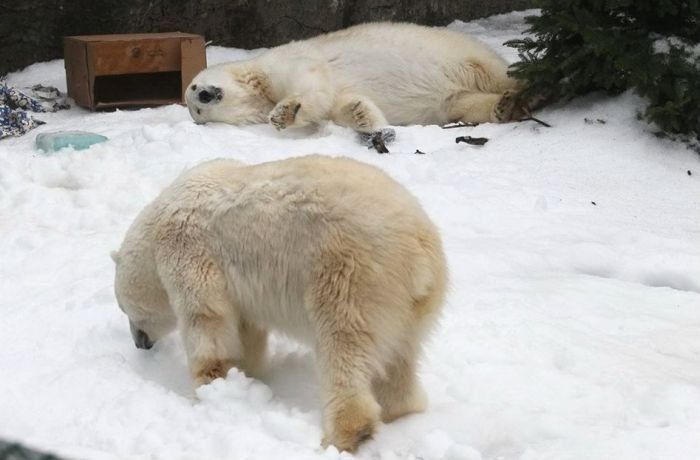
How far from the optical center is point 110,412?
3264 mm

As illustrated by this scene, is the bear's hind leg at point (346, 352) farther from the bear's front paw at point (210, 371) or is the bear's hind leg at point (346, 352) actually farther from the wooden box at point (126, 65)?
the wooden box at point (126, 65)

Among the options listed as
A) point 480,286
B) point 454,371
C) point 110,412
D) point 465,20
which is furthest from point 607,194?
point 465,20

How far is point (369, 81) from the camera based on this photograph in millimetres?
7949

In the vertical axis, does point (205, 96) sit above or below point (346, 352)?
below

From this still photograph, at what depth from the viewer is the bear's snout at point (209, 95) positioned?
7.40m

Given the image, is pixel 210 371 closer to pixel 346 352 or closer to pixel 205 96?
pixel 346 352

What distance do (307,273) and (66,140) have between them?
151 inches

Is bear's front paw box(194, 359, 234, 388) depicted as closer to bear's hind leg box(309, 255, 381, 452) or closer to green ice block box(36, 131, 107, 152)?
bear's hind leg box(309, 255, 381, 452)

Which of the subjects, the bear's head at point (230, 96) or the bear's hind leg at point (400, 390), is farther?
the bear's head at point (230, 96)

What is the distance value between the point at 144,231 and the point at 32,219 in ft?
6.21

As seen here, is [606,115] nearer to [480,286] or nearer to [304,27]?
[480,286]

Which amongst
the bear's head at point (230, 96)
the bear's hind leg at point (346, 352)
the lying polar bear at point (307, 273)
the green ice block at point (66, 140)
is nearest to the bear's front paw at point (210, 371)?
the lying polar bear at point (307, 273)

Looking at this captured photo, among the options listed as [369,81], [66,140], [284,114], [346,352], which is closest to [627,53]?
[369,81]

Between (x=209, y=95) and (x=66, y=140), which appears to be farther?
(x=209, y=95)
